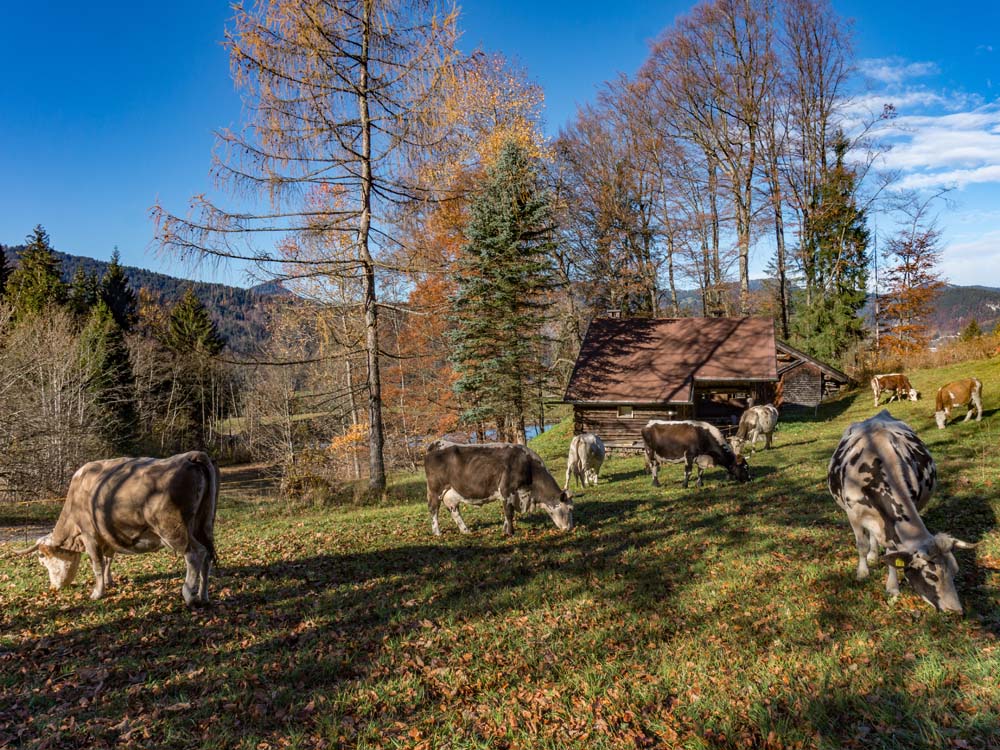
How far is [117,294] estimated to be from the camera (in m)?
55.1

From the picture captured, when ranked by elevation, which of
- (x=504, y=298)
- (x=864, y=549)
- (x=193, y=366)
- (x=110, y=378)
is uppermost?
(x=504, y=298)

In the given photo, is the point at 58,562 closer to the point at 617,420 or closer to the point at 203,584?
the point at 203,584

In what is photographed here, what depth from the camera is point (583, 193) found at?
39.5 meters

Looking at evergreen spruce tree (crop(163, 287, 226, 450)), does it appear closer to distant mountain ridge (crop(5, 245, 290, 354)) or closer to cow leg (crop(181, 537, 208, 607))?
distant mountain ridge (crop(5, 245, 290, 354))

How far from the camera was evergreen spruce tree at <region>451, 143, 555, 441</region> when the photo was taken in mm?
24703

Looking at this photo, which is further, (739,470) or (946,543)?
(739,470)

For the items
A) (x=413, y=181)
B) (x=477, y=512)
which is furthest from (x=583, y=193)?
(x=477, y=512)

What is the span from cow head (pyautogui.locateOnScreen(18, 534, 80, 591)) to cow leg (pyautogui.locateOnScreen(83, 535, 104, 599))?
1.76 feet

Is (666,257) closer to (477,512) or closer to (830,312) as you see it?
(830,312)

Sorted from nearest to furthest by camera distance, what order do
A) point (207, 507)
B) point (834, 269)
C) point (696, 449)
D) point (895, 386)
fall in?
point (207, 507), point (696, 449), point (895, 386), point (834, 269)

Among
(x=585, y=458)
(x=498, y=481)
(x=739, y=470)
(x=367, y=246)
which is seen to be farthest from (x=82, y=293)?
(x=739, y=470)

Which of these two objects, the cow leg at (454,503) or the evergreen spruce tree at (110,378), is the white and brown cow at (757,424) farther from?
the evergreen spruce tree at (110,378)

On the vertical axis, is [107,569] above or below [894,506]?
below

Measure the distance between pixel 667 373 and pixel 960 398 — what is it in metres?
11.4
